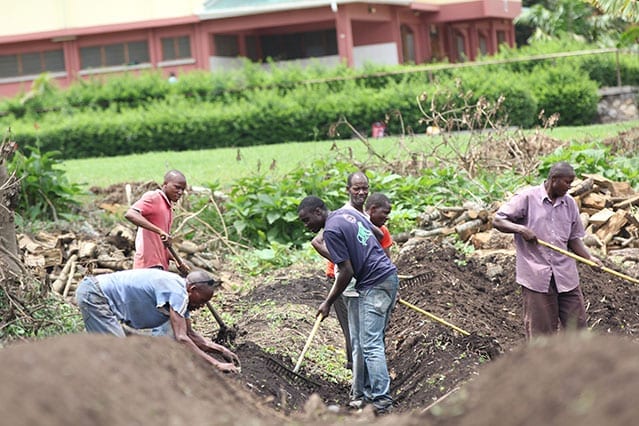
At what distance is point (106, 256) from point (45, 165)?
2627 mm

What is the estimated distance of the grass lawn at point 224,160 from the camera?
69.9ft

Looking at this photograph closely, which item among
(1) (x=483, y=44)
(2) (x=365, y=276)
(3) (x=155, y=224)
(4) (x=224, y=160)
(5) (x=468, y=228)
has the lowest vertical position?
(5) (x=468, y=228)

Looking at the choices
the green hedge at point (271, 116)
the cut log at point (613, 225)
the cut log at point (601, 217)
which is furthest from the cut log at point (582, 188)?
A: the green hedge at point (271, 116)

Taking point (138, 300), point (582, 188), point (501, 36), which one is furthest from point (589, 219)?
point (501, 36)

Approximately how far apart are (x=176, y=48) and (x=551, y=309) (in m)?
29.3

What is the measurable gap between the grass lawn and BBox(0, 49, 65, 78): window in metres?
12.6

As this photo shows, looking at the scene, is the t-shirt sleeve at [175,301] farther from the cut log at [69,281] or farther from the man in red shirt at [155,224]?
the cut log at [69,281]

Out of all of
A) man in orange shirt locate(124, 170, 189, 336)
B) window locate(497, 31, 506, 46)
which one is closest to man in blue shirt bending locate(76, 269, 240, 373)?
man in orange shirt locate(124, 170, 189, 336)

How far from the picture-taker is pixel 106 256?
14594mm

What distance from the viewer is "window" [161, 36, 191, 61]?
37438mm

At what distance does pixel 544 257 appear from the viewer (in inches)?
382

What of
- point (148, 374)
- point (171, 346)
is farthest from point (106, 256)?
point (148, 374)

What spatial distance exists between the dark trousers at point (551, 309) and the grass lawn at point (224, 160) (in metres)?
9.58

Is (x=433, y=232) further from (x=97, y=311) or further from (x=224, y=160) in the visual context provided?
(x=224, y=160)
